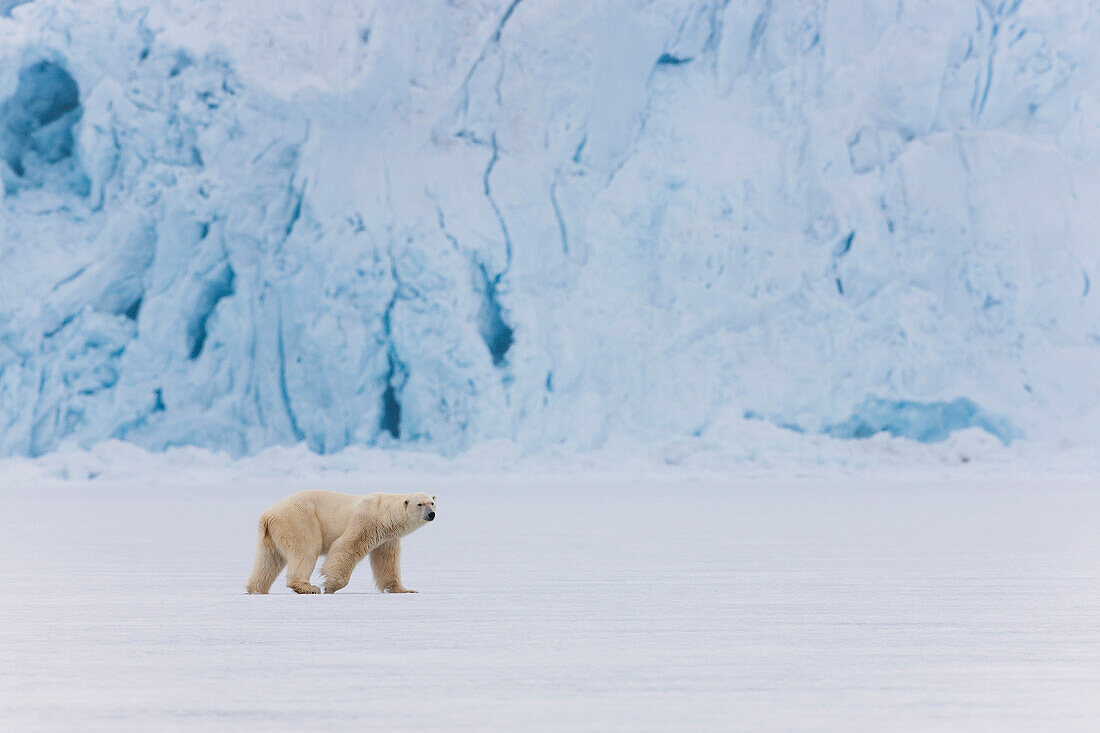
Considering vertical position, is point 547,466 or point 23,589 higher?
point 23,589

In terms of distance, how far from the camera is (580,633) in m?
3.13

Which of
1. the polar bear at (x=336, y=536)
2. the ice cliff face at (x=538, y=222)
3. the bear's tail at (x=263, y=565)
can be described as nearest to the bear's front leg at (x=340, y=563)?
the polar bear at (x=336, y=536)

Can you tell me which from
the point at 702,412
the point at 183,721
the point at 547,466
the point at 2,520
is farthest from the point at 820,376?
the point at 183,721

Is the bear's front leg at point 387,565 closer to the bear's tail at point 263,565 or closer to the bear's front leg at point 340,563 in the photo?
the bear's front leg at point 340,563

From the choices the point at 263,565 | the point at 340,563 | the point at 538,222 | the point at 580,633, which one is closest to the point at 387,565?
the point at 340,563

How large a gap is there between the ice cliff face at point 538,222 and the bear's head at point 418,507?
8717 mm

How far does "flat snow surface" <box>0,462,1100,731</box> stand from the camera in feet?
7.38

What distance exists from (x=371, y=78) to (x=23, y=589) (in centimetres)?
1020

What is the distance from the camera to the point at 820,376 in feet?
43.3

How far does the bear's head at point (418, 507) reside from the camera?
3955 mm

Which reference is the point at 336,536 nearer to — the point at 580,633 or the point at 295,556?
the point at 295,556

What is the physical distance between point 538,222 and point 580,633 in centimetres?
1073

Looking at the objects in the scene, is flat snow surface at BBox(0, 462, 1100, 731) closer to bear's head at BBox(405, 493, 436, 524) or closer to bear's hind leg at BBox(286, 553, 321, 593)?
bear's hind leg at BBox(286, 553, 321, 593)

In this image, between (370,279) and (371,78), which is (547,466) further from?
(371,78)
